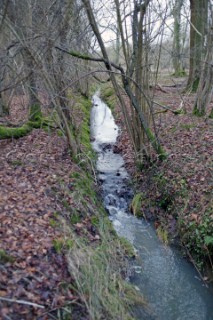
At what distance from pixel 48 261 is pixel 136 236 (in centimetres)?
313

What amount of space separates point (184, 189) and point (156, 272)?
2254 millimetres

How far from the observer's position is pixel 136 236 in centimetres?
759

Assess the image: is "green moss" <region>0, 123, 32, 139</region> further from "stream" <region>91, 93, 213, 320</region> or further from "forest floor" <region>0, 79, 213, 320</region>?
"stream" <region>91, 93, 213, 320</region>

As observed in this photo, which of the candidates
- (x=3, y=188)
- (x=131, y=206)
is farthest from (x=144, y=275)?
(x=3, y=188)

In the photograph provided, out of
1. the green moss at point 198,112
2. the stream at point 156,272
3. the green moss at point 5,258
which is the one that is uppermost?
the green moss at point 198,112

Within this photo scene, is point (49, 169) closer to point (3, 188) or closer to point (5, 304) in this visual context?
point (3, 188)

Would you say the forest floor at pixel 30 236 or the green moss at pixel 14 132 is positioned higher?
the green moss at pixel 14 132

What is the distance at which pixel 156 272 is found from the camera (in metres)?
6.36

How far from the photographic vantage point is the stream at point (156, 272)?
545 centimetres

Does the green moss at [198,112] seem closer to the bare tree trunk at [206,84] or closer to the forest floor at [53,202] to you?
the bare tree trunk at [206,84]

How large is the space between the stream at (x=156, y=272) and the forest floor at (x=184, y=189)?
0.27 meters

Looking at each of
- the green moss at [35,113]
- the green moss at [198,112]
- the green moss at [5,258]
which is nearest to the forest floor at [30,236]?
the green moss at [5,258]

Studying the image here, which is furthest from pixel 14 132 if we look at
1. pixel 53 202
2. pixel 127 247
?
pixel 127 247

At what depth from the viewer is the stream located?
5.45 metres
